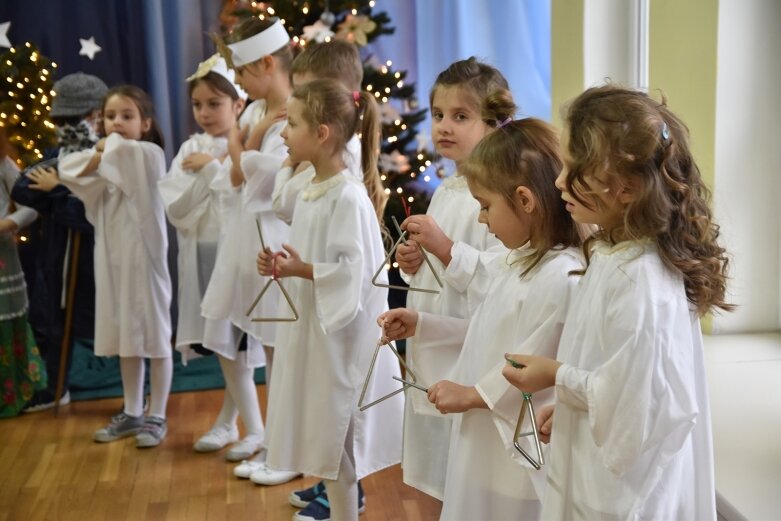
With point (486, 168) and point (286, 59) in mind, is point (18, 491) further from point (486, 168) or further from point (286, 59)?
point (486, 168)

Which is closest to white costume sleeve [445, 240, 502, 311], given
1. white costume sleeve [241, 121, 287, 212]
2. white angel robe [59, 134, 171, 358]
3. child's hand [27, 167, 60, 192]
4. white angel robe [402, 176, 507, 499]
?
white angel robe [402, 176, 507, 499]

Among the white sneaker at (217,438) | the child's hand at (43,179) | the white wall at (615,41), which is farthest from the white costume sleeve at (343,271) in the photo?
the child's hand at (43,179)

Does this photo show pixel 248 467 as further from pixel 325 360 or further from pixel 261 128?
pixel 261 128

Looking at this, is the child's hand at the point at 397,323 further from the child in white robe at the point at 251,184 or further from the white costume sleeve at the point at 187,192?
the white costume sleeve at the point at 187,192

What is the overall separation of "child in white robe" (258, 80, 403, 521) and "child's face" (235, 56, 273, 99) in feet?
2.02

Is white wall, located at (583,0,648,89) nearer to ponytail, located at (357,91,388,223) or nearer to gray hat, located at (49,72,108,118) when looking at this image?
ponytail, located at (357,91,388,223)

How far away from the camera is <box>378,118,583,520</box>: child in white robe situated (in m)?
1.77

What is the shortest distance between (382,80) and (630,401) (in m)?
3.40

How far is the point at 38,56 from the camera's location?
455cm

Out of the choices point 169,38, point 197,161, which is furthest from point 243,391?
point 169,38

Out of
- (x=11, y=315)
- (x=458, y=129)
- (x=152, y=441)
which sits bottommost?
(x=152, y=441)

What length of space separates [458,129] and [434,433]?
0.71 metres

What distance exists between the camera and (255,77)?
325cm

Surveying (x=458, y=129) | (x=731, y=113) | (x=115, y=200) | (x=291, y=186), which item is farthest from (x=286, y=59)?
(x=731, y=113)
